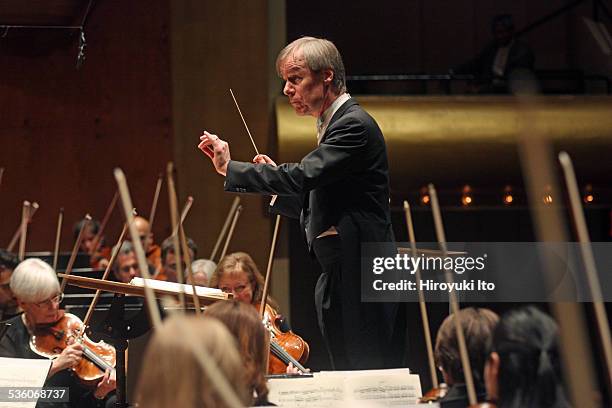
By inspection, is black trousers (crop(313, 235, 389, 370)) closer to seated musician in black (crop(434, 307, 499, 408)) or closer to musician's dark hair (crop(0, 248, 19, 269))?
seated musician in black (crop(434, 307, 499, 408))

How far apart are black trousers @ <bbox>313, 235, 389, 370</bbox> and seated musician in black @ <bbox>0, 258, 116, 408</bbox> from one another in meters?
1.19

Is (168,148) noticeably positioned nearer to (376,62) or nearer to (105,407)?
(376,62)

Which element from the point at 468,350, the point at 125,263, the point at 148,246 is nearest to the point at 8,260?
the point at 125,263

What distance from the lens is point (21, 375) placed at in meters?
3.32

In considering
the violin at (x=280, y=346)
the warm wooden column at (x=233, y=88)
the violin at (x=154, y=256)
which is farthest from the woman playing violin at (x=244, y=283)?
the warm wooden column at (x=233, y=88)

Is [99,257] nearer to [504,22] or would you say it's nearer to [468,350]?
[504,22]

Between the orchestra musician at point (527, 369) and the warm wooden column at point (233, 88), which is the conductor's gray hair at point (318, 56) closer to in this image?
the orchestra musician at point (527, 369)

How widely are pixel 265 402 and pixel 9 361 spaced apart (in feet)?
3.96

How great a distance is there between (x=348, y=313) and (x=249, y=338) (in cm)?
106

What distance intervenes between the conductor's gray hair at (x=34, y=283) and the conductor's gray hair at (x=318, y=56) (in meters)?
1.52

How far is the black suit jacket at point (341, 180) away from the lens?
3.27 m

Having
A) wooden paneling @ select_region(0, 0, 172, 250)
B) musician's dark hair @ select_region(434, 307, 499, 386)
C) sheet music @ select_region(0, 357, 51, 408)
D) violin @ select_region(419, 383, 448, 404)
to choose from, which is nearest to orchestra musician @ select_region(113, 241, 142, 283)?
wooden paneling @ select_region(0, 0, 172, 250)

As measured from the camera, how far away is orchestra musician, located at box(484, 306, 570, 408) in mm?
2262

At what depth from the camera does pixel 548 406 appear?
2.26 m
